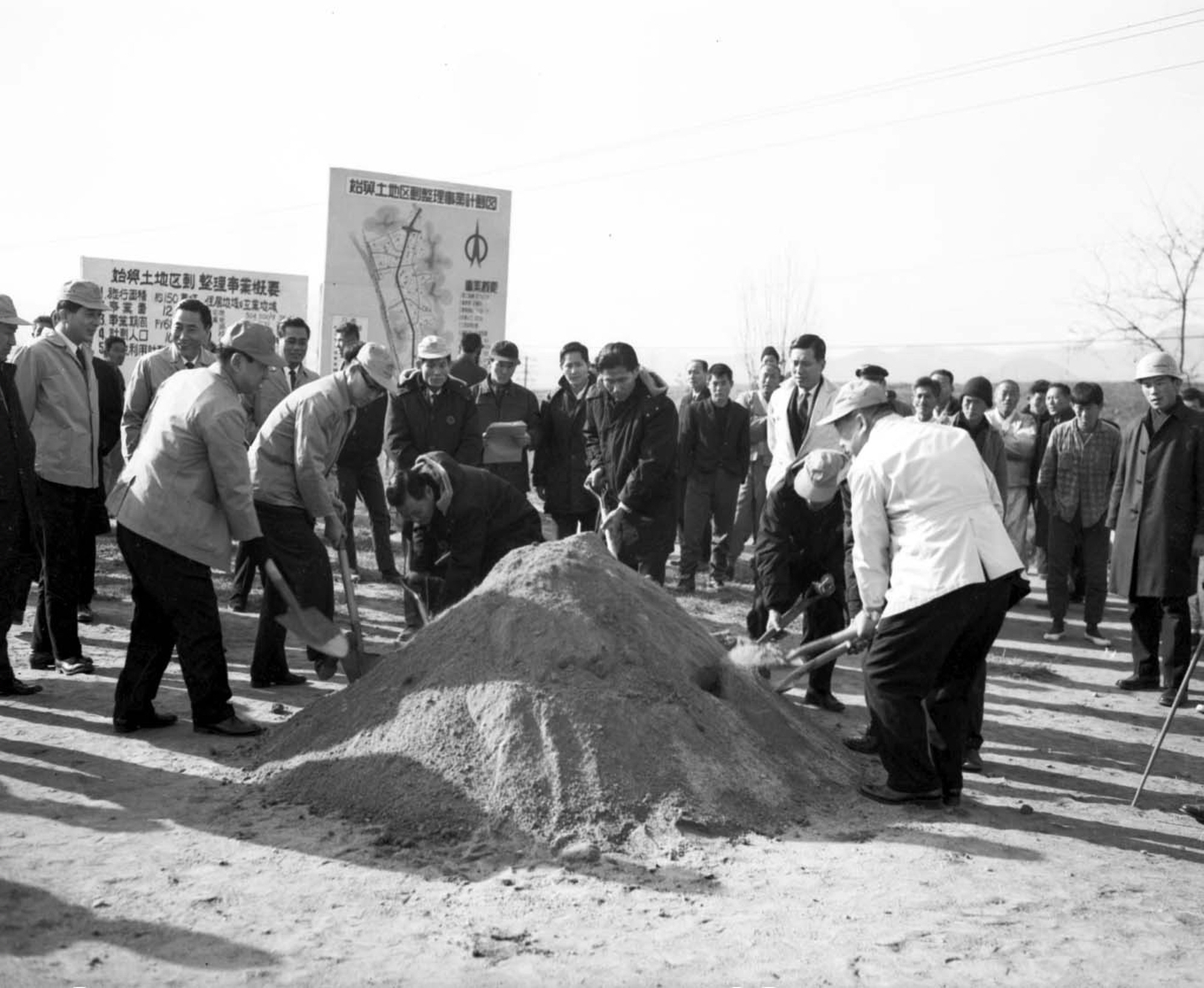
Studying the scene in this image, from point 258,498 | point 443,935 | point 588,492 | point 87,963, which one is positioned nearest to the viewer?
point 87,963

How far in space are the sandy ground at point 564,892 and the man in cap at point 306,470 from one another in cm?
116

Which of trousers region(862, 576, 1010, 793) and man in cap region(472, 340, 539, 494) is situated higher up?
man in cap region(472, 340, 539, 494)

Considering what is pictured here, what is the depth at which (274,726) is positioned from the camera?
5832mm

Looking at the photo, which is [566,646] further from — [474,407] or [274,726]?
[474,407]

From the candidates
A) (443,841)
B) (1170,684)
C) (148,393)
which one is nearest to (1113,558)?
(1170,684)

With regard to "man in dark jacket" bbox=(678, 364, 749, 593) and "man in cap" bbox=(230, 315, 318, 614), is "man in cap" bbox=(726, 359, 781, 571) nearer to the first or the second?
"man in dark jacket" bbox=(678, 364, 749, 593)

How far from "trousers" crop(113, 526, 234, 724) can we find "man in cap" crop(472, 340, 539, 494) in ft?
13.9

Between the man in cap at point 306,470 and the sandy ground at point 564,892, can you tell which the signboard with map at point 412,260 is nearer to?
the man in cap at point 306,470

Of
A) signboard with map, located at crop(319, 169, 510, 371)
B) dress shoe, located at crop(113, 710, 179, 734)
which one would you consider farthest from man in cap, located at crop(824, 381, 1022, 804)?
signboard with map, located at crop(319, 169, 510, 371)

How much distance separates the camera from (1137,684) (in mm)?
7816

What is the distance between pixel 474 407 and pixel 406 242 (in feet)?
15.2

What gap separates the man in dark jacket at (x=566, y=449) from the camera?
383 inches

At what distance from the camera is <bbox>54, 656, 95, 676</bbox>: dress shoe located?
22.2 feet

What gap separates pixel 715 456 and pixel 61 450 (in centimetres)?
567
